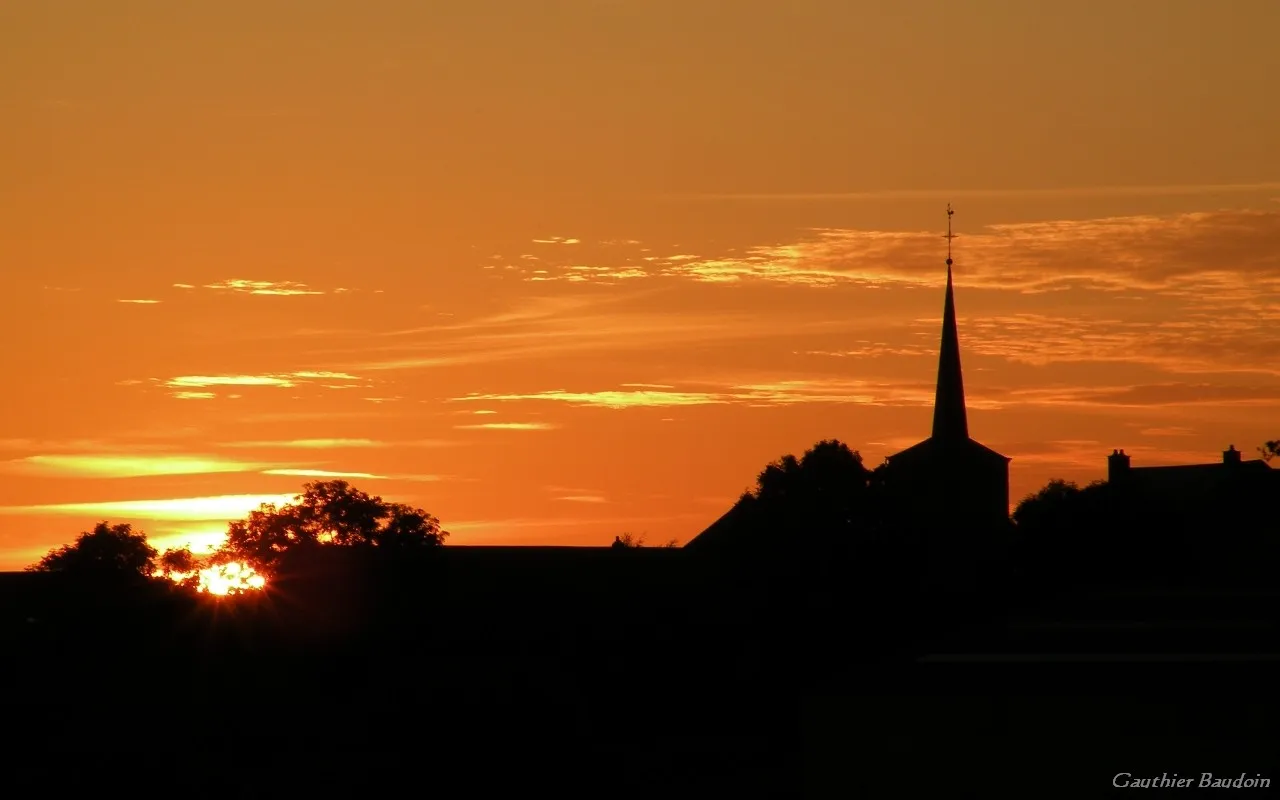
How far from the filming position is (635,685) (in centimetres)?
6175

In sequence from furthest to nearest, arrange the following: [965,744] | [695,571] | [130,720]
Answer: [695,571]
[130,720]
[965,744]

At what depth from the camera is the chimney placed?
13775 centimetres

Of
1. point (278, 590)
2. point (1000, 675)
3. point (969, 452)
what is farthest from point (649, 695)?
point (969, 452)

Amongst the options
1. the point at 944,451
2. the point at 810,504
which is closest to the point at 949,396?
the point at 944,451

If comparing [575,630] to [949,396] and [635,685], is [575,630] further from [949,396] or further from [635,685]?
[949,396]

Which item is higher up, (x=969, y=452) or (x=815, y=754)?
(x=969, y=452)

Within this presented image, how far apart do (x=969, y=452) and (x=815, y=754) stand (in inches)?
2829

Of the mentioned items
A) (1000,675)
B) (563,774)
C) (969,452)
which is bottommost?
(563,774)

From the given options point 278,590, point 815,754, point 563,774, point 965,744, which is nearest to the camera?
point 965,744

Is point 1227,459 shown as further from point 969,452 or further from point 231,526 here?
point 231,526

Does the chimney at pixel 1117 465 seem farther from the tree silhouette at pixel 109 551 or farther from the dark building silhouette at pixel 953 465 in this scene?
the tree silhouette at pixel 109 551

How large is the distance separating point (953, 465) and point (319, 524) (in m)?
35.6

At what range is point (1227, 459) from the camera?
138 m

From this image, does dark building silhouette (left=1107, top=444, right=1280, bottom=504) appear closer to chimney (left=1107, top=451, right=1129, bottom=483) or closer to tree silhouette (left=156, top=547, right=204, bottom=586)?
chimney (left=1107, top=451, right=1129, bottom=483)
